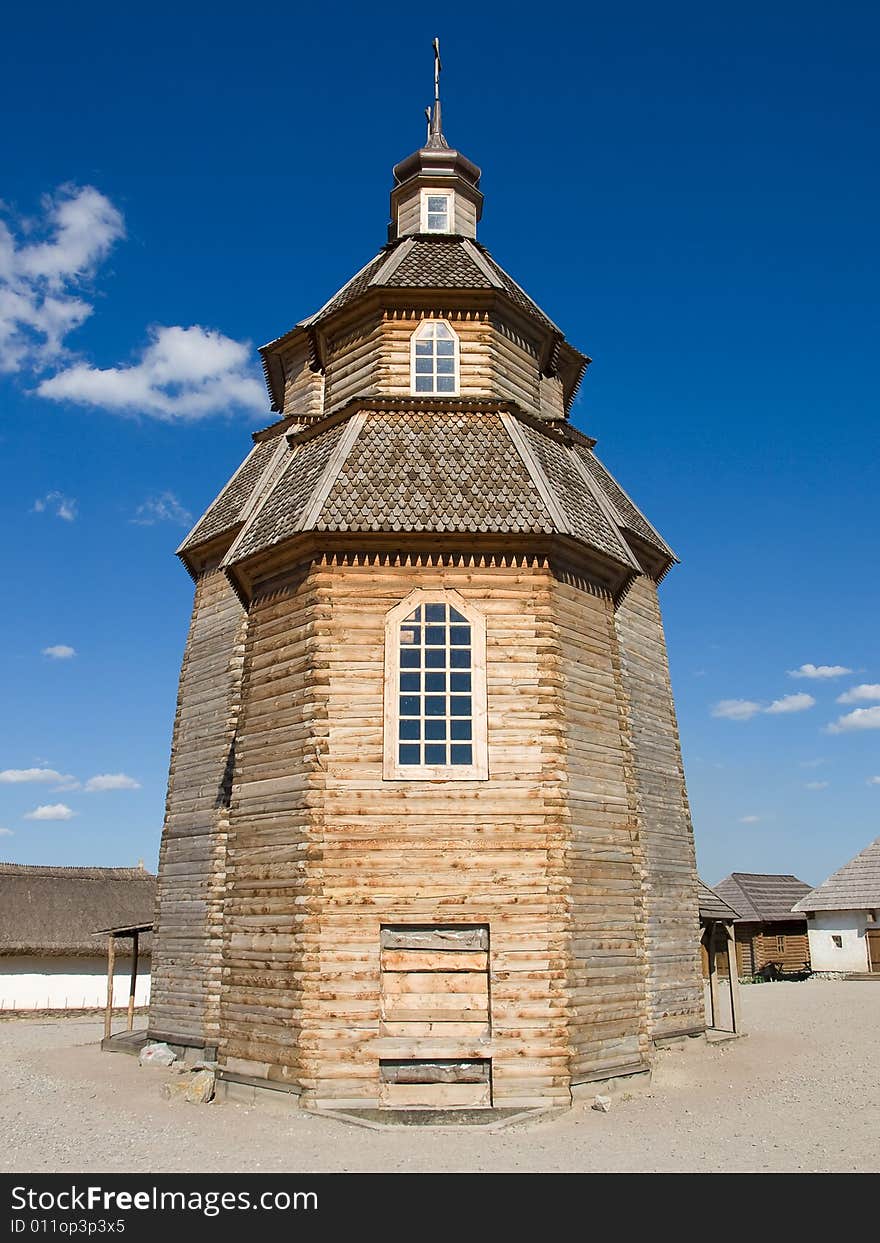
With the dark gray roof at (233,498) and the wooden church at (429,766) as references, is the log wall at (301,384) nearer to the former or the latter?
the dark gray roof at (233,498)

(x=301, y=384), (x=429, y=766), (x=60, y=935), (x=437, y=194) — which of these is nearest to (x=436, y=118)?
(x=437, y=194)

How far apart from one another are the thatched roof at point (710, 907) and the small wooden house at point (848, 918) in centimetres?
1825

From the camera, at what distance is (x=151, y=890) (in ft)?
139

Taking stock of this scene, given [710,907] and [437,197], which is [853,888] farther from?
[437,197]

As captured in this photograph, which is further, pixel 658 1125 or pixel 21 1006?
pixel 21 1006

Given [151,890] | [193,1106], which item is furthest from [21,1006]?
[193,1106]

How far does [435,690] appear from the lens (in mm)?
14164

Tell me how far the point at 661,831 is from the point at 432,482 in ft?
30.2

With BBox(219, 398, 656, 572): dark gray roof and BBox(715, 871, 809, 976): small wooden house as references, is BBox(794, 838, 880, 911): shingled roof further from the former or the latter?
BBox(219, 398, 656, 572): dark gray roof

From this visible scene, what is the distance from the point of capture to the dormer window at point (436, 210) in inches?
884

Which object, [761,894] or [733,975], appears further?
[761,894]
